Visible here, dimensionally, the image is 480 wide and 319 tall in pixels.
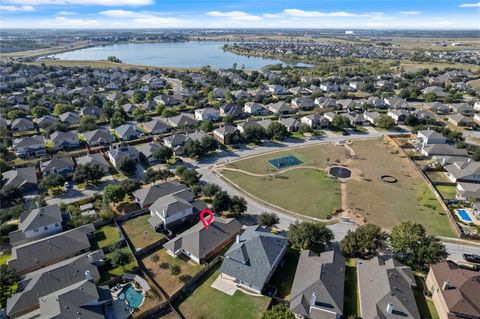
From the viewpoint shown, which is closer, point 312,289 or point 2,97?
point 312,289

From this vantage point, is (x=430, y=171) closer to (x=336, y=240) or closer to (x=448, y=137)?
(x=448, y=137)

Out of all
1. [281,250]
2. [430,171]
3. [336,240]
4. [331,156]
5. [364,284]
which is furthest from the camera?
[331,156]

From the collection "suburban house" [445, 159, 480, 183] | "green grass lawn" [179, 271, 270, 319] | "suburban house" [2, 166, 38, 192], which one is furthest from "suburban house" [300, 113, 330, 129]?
"suburban house" [2, 166, 38, 192]

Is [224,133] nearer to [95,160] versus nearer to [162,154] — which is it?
[162,154]

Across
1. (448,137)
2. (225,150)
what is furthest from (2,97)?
(448,137)

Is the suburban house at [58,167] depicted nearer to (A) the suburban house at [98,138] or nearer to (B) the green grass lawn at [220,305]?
(A) the suburban house at [98,138]

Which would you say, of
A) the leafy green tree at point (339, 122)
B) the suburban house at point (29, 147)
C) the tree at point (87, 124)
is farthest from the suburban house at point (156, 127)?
the leafy green tree at point (339, 122)

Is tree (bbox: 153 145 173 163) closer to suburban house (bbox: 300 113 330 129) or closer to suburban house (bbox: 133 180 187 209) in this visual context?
suburban house (bbox: 133 180 187 209)
